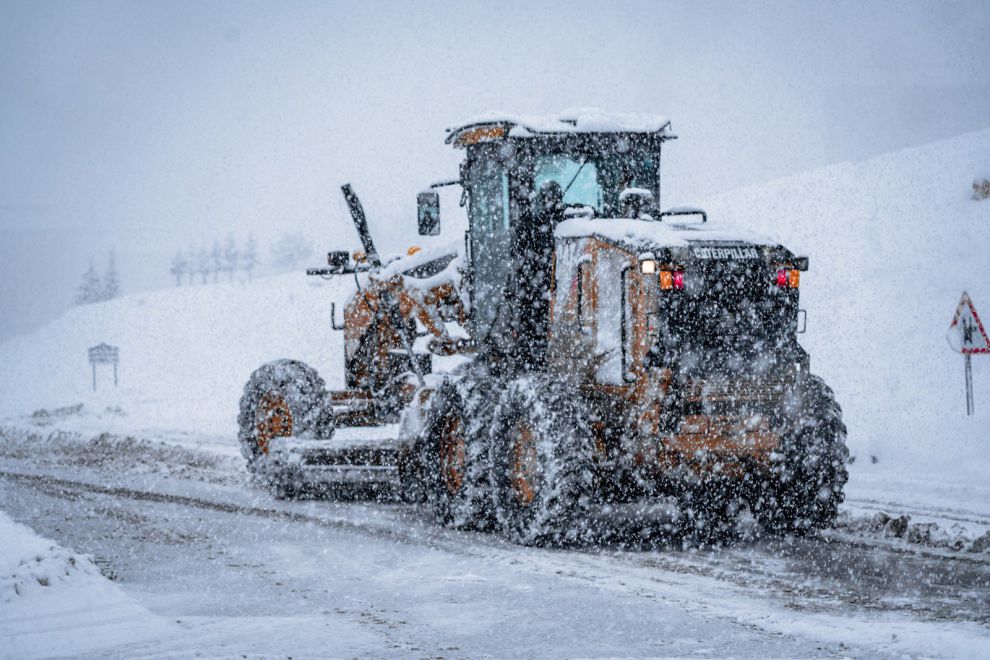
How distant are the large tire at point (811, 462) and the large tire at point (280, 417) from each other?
5.22 metres

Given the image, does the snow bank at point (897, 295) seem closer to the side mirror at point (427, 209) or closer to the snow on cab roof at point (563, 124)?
the snow on cab roof at point (563, 124)

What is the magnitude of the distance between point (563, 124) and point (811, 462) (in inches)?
144

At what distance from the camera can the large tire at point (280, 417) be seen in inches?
485

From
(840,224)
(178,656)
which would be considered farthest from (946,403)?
(840,224)

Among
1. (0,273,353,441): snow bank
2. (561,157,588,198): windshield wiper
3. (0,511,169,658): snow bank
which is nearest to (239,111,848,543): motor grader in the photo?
(561,157,588,198): windshield wiper

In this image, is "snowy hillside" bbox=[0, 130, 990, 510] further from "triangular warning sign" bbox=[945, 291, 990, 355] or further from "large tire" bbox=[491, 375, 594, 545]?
"large tire" bbox=[491, 375, 594, 545]

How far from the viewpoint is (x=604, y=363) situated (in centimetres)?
932

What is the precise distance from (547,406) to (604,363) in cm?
82

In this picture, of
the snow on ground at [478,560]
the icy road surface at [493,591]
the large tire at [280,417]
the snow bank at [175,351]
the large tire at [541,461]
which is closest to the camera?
the icy road surface at [493,591]

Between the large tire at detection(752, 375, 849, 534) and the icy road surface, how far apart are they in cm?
26

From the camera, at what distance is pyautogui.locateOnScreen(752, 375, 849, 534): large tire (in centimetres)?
917

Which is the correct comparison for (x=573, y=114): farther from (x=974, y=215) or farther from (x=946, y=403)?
(x=974, y=215)

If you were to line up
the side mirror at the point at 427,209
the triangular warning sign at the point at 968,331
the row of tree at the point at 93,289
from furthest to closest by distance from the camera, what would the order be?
the row of tree at the point at 93,289 → the triangular warning sign at the point at 968,331 → the side mirror at the point at 427,209

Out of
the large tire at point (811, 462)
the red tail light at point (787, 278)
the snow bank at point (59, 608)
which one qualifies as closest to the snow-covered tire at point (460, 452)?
the large tire at point (811, 462)
